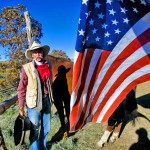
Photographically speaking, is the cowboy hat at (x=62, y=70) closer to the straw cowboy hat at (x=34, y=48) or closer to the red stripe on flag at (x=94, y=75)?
the straw cowboy hat at (x=34, y=48)

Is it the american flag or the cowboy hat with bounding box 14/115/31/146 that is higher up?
the american flag

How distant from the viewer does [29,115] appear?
4375mm

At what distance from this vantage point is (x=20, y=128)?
4.27 metres

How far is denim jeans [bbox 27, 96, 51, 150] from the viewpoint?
437cm

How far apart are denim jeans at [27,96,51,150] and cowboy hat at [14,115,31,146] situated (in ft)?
0.59

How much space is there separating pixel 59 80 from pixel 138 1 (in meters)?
3.66

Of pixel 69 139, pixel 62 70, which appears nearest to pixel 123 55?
pixel 69 139

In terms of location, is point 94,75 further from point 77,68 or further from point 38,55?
point 38,55

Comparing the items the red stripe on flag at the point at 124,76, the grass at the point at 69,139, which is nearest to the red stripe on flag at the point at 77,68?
the red stripe on flag at the point at 124,76

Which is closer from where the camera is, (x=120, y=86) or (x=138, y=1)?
(x=138, y=1)

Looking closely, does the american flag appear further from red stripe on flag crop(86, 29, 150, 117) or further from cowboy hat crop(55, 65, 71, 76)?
cowboy hat crop(55, 65, 71, 76)

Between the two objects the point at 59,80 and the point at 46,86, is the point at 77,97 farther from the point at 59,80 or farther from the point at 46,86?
the point at 59,80

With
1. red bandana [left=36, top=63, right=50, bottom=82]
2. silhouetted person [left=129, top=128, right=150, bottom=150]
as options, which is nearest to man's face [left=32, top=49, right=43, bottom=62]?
red bandana [left=36, top=63, right=50, bottom=82]

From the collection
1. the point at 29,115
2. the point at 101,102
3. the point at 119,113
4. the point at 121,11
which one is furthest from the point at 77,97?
the point at 119,113
